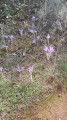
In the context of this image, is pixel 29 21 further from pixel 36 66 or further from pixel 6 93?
pixel 6 93

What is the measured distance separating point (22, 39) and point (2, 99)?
1212 mm

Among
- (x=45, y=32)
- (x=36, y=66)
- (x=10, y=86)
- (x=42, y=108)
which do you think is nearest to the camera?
(x=42, y=108)

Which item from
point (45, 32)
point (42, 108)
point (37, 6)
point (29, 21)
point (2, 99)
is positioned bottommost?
point (42, 108)

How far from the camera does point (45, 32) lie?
3006 mm

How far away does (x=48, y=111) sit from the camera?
1807 mm

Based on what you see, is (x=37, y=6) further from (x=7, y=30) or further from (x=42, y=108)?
Answer: (x=42, y=108)

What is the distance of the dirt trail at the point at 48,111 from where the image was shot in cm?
174

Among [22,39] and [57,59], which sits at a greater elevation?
[22,39]

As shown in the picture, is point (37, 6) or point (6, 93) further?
point (37, 6)

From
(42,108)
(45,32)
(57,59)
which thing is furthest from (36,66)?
(45,32)

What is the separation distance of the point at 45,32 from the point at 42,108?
5.22 ft

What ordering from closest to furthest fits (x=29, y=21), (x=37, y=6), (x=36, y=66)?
1. (x=36, y=66)
2. (x=29, y=21)
3. (x=37, y=6)

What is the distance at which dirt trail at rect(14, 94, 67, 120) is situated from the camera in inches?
68.6

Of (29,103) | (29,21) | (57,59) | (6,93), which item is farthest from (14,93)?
(29,21)
